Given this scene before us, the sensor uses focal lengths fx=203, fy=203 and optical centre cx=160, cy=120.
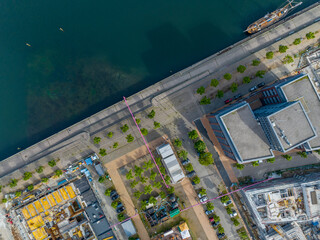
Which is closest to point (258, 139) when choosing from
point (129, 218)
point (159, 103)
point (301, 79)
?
point (301, 79)

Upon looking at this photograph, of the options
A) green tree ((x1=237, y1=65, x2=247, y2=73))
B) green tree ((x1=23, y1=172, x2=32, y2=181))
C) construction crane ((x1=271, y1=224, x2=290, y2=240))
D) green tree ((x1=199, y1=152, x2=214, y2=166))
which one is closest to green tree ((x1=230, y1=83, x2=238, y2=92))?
green tree ((x1=237, y1=65, x2=247, y2=73))

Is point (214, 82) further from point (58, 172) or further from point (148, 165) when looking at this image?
point (58, 172)

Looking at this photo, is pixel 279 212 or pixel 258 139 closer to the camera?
pixel 258 139

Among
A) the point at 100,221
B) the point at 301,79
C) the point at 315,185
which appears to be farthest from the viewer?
the point at 100,221

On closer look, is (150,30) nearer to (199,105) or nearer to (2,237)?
(199,105)

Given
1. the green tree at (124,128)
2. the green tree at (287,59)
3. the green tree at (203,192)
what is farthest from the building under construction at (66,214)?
the green tree at (287,59)

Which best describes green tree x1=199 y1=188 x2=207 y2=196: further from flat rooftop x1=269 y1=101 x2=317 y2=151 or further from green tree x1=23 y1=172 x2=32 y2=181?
green tree x1=23 y1=172 x2=32 y2=181
